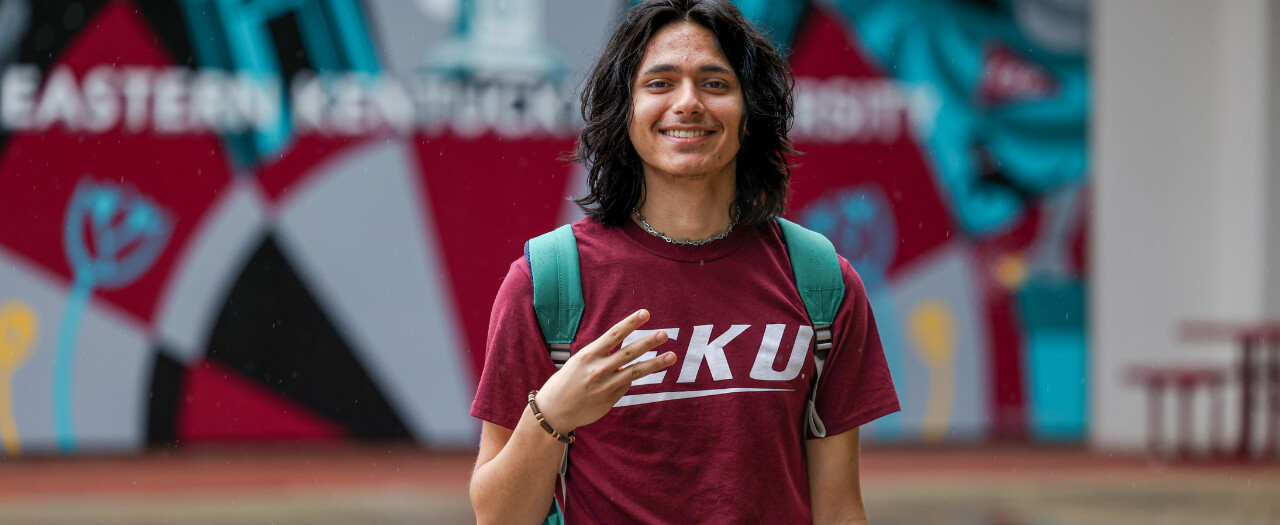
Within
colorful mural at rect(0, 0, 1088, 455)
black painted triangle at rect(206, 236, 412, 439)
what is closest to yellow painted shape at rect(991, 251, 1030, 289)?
colorful mural at rect(0, 0, 1088, 455)

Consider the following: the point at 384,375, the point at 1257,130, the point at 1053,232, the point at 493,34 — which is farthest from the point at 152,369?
the point at 1257,130

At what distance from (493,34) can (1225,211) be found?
583 cm

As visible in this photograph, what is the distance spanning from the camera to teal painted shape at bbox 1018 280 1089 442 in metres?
9.73

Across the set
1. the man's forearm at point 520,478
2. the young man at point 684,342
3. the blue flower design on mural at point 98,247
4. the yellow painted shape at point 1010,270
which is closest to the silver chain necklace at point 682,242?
the young man at point 684,342

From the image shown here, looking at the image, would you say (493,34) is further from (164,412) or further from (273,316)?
(164,412)

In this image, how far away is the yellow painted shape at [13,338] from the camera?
860 centimetres

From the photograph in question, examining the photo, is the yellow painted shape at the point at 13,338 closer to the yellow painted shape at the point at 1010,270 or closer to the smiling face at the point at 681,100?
the yellow painted shape at the point at 1010,270

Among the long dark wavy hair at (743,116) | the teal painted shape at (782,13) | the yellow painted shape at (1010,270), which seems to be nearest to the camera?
the long dark wavy hair at (743,116)

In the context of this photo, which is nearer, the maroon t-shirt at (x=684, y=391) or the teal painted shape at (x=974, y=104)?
the maroon t-shirt at (x=684, y=391)

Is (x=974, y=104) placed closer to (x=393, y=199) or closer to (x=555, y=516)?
(x=393, y=199)

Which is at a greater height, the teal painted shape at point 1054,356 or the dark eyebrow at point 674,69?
the dark eyebrow at point 674,69

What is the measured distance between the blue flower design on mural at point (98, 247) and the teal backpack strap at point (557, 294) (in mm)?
7491

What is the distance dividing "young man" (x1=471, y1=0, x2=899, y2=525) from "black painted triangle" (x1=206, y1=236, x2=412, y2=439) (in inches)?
284

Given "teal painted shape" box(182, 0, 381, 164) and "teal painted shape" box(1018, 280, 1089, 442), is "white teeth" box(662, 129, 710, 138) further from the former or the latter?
"teal painted shape" box(1018, 280, 1089, 442)
